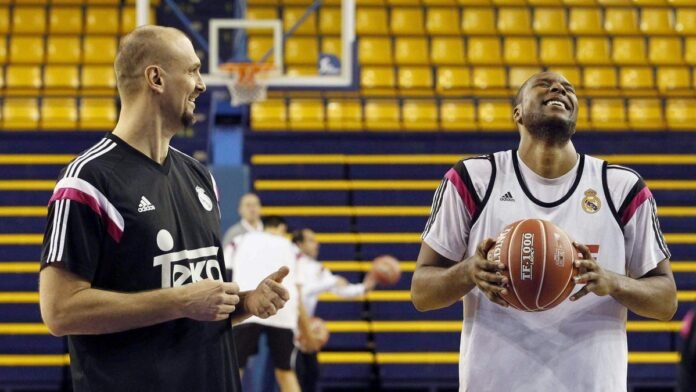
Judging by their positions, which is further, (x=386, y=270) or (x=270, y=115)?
(x=270, y=115)

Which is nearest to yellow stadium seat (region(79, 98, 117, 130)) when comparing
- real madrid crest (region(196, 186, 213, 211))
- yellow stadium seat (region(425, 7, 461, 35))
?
yellow stadium seat (region(425, 7, 461, 35))

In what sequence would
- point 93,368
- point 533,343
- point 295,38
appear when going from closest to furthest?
point 93,368 < point 533,343 < point 295,38

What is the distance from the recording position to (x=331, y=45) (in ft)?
44.6

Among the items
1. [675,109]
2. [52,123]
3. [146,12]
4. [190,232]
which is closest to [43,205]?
[52,123]

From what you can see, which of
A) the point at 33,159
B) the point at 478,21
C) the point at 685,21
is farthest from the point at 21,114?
the point at 685,21

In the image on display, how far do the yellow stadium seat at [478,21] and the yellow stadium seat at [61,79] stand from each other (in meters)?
5.00

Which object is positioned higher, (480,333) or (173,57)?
(173,57)

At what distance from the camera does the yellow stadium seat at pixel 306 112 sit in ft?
42.5

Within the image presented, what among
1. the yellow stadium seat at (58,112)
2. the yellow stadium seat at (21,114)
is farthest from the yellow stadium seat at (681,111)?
the yellow stadium seat at (21,114)

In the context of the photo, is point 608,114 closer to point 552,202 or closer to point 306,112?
point 306,112

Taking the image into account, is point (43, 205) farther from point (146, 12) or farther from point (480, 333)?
point (480, 333)

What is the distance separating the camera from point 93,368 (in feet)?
9.90

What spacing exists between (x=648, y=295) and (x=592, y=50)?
427 inches

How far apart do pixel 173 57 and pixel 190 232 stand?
53 centimetres
